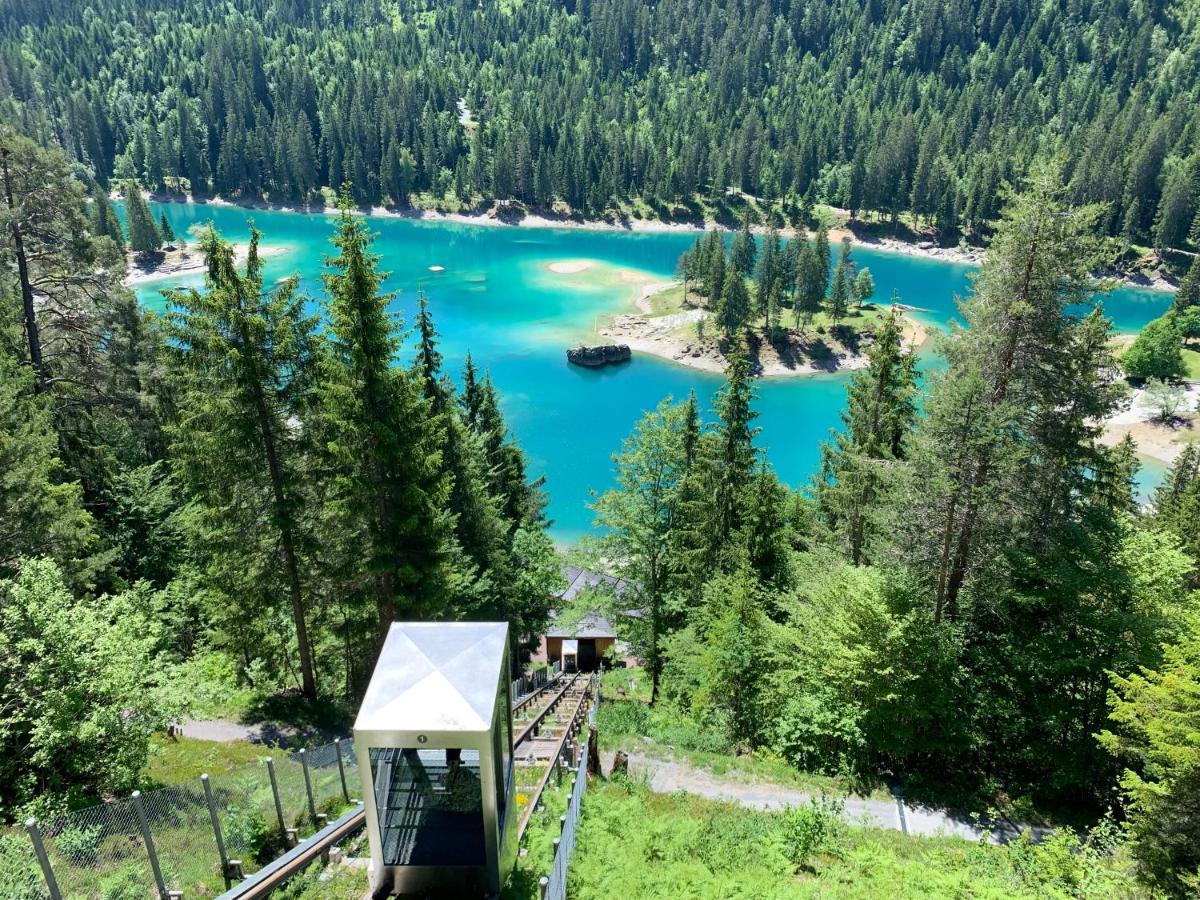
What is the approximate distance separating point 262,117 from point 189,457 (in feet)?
537

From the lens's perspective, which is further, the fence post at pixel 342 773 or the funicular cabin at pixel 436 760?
the fence post at pixel 342 773

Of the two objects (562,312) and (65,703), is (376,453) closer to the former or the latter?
(65,703)

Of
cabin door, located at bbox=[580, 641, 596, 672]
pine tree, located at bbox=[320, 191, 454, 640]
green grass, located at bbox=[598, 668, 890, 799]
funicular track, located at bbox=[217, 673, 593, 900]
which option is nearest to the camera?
funicular track, located at bbox=[217, 673, 593, 900]

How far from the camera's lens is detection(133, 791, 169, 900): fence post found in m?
8.03

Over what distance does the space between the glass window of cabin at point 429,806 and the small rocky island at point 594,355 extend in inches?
2921

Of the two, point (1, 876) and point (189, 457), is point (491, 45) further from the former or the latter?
point (1, 876)

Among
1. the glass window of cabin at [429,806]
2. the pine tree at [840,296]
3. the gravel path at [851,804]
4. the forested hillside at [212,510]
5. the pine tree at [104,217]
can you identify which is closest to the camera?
the glass window of cabin at [429,806]

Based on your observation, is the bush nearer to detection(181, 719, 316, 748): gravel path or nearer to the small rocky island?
detection(181, 719, 316, 748): gravel path

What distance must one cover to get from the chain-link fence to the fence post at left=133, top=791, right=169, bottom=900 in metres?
0.01

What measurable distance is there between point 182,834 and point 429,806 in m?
3.10

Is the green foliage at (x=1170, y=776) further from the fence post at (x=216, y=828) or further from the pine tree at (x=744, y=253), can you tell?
the pine tree at (x=744, y=253)

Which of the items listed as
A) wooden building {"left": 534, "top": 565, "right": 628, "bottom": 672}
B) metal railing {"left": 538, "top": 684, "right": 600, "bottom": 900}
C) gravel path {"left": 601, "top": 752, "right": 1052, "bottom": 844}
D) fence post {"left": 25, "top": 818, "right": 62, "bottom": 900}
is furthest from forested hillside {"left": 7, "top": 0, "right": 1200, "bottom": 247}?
fence post {"left": 25, "top": 818, "right": 62, "bottom": 900}

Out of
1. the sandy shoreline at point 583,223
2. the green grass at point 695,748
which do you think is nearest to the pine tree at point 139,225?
the sandy shoreline at point 583,223

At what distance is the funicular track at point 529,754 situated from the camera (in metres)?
8.68
